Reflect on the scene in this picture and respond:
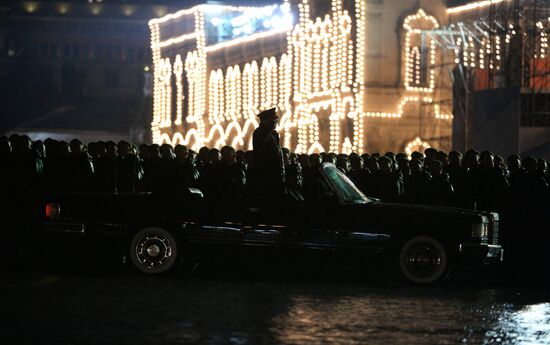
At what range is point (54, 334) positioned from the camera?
29.6 ft

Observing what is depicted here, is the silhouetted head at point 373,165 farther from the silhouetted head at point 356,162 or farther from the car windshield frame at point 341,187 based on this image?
the car windshield frame at point 341,187

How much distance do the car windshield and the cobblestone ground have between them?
36.6 inches

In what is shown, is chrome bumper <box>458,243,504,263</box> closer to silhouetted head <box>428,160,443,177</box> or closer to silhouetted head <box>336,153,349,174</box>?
silhouetted head <box>428,160,443,177</box>

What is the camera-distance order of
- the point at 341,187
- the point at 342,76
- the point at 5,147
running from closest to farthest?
the point at 341,187 < the point at 5,147 < the point at 342,76

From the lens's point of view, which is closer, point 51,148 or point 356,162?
A: point 51,148

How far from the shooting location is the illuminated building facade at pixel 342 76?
130 feet

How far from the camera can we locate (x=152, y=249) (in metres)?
13.6

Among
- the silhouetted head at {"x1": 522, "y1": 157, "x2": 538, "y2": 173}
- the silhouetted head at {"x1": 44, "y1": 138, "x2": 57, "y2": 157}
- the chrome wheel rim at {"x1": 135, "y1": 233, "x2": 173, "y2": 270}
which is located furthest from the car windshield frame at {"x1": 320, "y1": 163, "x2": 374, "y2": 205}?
the silhouetted head at {"x1": 44, "y1": 138, "x2": 57, "y2": 157}

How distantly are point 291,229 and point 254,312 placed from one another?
2825 millimetres

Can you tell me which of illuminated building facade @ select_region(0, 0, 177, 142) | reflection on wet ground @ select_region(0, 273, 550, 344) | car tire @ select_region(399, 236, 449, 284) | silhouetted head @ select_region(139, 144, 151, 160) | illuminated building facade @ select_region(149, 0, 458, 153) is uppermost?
illuminated building facade @ select_region(0, 0, 177, 142)

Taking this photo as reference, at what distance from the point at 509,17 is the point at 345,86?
28.8 ft

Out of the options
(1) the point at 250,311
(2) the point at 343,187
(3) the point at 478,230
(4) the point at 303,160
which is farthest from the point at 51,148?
(1) the point at 250,311

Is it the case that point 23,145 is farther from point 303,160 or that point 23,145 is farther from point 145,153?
point 303,160

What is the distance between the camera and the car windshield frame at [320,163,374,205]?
13.4 meters
